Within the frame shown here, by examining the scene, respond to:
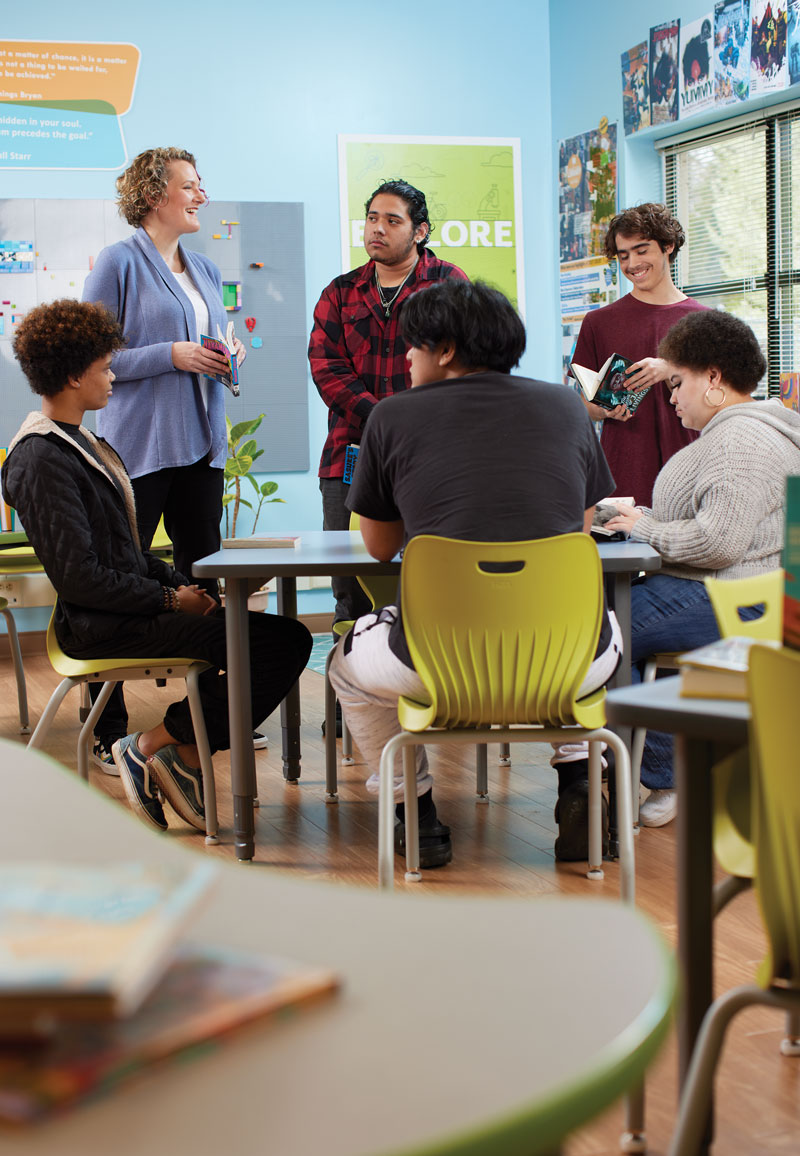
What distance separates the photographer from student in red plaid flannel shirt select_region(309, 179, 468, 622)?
3.63 m

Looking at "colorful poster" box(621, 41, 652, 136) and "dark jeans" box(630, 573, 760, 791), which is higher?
"colorful poster" box(621, 41, 652, 136)

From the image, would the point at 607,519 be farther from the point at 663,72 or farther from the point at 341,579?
the point at 663,72

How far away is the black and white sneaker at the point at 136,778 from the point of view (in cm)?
292

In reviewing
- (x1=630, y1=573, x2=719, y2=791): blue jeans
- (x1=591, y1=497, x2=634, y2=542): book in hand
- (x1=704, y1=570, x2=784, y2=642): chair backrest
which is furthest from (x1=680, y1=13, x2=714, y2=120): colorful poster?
(x1=704, y1=570, x2=784, y2=642): chair backrest

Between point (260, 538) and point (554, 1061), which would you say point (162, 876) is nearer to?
point (554, 1061)

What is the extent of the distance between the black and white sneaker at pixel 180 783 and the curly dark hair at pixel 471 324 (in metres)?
1.21

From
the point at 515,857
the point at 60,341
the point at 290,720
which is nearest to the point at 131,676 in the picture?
the point at 290,720

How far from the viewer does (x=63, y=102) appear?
5.42m

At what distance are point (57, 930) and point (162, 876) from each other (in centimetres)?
8

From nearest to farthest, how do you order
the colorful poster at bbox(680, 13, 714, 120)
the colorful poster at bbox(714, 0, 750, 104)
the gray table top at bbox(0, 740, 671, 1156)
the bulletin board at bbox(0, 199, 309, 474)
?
1. the gray table top at bbox(0, 740, 671, 1156)
2. the colorful poster at bbox(714, 0, 750, 104)
3. the colorful poster at bbox(680, 13, 714, 120)
4. the bulletin board at bbox(0, 199, 309, 474)

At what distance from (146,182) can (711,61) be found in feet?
8.50

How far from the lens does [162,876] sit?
0.59 metres

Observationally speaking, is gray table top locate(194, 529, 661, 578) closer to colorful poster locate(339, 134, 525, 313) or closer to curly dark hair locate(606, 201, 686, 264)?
curly dark hair locate(606, 201, 686, 264)

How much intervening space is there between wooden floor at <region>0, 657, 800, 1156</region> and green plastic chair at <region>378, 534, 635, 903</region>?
1.15 ft
